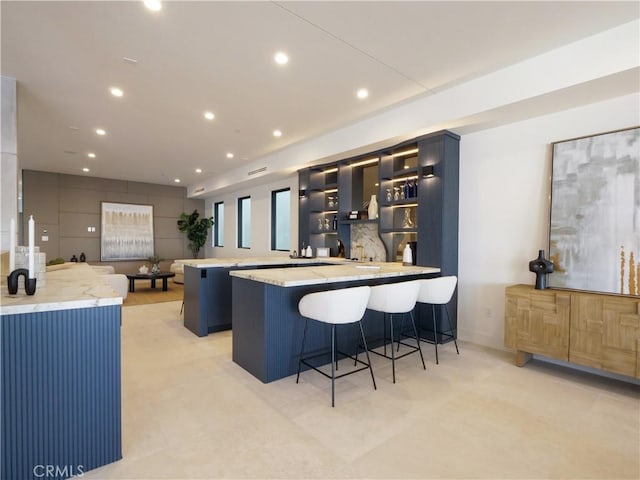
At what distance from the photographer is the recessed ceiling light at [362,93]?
12.4 ft

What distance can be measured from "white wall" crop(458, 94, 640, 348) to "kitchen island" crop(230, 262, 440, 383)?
148 centimetres

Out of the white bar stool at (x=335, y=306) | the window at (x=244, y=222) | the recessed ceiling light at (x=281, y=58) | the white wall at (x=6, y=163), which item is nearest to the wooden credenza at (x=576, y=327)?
the white bar stool at (x=335, y=306)

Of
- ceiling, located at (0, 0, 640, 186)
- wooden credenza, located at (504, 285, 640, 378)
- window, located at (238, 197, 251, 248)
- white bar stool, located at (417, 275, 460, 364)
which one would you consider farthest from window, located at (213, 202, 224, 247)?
wooden credenza, located at (504, 285, 640, 378)

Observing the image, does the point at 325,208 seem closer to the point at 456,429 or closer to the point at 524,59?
the point at 524,59

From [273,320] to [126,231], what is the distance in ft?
28.7

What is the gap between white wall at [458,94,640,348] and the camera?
11.4 feet

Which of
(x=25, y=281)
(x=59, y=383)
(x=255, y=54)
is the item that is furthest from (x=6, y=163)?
(x=59, y=383)

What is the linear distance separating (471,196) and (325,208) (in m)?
2.74

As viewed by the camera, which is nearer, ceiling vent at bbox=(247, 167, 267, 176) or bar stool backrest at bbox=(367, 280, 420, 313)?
bar stool backrest at bbox=(367, 280, 420, 313)

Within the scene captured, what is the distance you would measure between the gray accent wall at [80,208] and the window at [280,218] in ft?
14.9

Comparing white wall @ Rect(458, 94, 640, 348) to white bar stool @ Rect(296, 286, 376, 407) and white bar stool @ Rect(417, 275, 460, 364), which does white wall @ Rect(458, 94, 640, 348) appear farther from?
white bar stool @ Rect(296, 286, 376, 407)

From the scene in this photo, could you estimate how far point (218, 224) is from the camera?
419 inches

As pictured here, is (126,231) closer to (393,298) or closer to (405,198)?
(405,198)

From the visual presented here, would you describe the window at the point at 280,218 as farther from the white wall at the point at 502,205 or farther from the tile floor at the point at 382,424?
the tile floor at the point at 382,424
